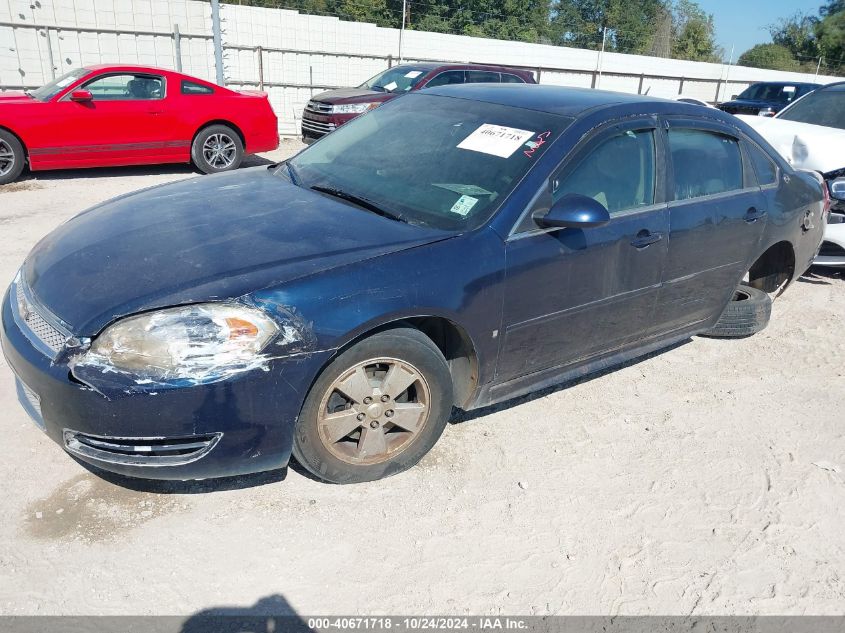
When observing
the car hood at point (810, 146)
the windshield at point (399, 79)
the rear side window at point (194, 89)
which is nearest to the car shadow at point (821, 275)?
the car hood at point (810, 146)

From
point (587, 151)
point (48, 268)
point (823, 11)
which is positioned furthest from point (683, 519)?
point (823, 11)

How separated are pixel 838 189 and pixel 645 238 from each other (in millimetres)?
3913

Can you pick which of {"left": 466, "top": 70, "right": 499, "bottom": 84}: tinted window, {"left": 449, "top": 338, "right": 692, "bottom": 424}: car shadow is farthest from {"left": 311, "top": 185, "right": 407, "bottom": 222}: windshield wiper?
{"left": 466, "top": 70, "right": 499, "bottom": 84}: tinted window

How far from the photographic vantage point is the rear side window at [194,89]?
9.48 m

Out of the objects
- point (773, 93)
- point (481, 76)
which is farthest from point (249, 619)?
point (773, 93)

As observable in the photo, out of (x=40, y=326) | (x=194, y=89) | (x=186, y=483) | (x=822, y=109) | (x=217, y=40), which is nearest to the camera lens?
(x=40, y=326)

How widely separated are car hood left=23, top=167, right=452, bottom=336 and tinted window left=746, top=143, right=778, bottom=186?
2.54m

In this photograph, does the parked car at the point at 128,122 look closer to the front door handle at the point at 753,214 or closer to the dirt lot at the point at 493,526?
the dirt lot at the point at 493,526

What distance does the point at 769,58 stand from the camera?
168 ft

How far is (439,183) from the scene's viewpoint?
3.42m

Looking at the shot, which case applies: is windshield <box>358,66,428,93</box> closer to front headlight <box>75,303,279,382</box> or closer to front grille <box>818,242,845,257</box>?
front grille <box>818,242,845,257</box>

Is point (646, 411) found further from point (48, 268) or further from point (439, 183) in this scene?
point (48, 268)

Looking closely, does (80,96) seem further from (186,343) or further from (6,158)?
(186,343)

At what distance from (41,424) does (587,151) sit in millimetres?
2793
